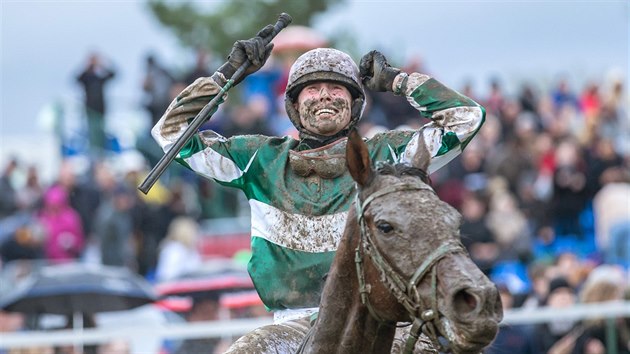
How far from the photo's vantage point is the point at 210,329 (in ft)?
37.1

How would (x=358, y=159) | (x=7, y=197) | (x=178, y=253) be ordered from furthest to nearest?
(x=7, y=197)
(x=178, y=253)
(x=358, y=159)

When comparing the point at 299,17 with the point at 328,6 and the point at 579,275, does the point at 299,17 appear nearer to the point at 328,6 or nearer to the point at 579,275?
the point at 328,6

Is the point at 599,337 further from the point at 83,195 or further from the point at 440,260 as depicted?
the point at 83,195

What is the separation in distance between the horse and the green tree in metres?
42.6

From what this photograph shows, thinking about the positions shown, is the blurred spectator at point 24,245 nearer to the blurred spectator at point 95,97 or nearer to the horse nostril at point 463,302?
the blurred spectator at point 95,97

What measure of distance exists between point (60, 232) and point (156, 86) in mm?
2915

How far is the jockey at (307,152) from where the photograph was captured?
261 inches

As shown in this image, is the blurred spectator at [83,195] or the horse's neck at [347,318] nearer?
the horse's neck at [347,318]

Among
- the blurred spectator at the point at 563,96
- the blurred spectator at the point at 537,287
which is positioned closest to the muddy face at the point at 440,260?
the blurred spectator at the point at 537,287

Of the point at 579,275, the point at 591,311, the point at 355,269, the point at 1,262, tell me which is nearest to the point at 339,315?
the point at 355,269

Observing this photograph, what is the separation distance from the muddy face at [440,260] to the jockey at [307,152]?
1170mm

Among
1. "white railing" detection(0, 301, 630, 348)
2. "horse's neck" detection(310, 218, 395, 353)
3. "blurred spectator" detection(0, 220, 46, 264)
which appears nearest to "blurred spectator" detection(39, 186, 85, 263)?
"blurred spectator" detection(0, 220, 46, 264)

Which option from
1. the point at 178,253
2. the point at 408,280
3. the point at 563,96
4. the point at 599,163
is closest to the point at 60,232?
the point at 178,253

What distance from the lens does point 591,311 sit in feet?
36.7
